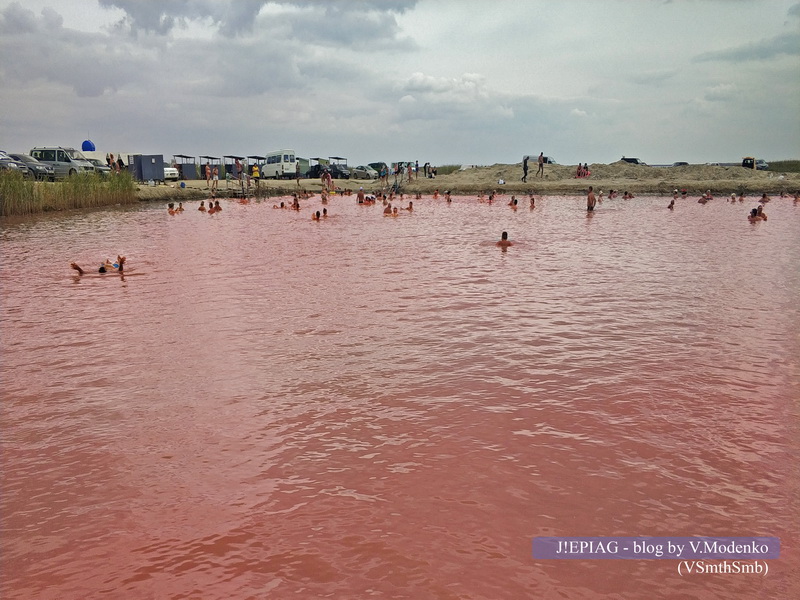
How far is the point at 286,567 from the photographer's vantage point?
332 centimetres

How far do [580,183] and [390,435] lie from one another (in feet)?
139

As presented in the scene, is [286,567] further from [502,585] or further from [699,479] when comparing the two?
[699,479]

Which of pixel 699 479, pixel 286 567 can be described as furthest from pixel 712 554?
pixel 286 567

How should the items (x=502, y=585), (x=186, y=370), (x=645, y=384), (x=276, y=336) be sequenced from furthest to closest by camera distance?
(x=276, y=336) < (x=186, y=370) < (x=645, y=384) < (x=502, y=585)

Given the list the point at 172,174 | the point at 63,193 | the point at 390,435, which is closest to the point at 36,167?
the point at 63,193

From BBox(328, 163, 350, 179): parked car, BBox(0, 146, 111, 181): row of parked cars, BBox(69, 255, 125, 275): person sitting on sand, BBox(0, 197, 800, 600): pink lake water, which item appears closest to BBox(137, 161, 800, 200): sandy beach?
BBox(0, 146, 111, 181): row of parked cars

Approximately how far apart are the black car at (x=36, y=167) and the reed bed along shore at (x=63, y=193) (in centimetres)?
361

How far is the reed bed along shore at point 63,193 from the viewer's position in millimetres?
23688

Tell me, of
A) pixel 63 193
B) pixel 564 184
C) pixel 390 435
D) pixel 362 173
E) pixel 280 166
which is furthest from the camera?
pixel 362 173

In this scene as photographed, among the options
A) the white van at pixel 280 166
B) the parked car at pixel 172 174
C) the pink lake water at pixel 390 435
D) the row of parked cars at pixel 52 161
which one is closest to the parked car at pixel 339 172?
the white van at pixel 280 166

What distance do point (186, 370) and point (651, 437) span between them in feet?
16.7

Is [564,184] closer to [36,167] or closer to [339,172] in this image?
[339,172]

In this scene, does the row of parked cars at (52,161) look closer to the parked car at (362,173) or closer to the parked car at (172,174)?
the parked car at (172,174)

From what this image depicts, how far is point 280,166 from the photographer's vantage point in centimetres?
5706
